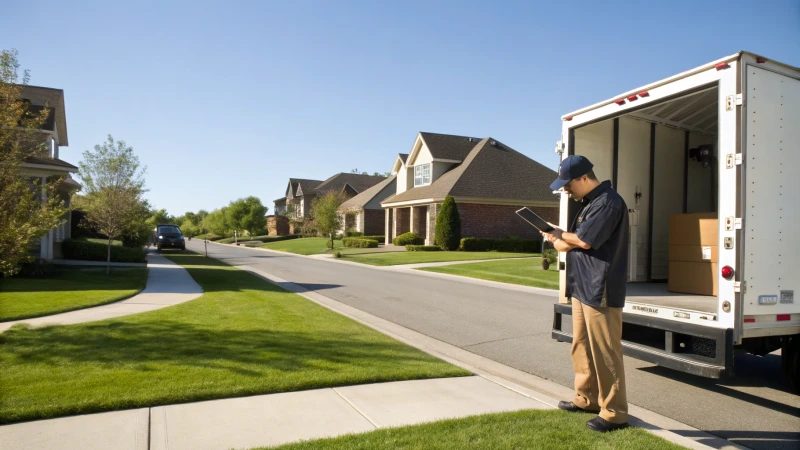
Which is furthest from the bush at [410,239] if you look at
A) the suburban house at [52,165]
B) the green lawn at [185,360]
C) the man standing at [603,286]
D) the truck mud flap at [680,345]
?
the man standing at [603,286]

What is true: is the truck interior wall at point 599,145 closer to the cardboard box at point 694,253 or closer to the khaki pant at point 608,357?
the cardboard box at point 694,253

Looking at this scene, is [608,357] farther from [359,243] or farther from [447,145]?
[447,145]

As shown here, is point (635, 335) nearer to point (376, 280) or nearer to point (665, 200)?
point (665, 200)

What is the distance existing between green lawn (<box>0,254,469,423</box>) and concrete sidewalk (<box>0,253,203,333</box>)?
0.61 metres

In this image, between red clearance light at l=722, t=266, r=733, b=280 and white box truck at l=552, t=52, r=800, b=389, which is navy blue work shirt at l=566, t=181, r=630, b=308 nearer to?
white box truck at l=552, t=52, r=800, b=389

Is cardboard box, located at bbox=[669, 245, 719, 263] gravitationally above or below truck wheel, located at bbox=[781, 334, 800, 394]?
above

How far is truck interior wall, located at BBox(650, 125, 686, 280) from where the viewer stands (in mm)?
8008

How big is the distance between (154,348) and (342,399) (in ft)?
9.98

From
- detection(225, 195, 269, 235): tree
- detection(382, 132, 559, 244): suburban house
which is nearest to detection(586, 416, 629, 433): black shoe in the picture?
detection(382, 132, 559, 244): suburban house

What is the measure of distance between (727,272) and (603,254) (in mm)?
1457

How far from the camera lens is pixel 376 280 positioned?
1817 centimetres

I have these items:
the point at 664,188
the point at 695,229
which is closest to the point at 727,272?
the point at 695,229

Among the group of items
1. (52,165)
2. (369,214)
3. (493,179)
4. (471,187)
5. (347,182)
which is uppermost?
(347,182)

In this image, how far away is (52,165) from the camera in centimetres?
1845
